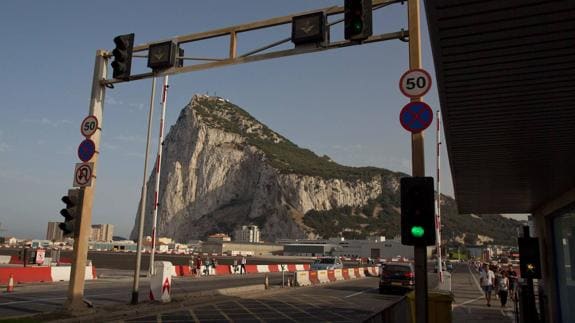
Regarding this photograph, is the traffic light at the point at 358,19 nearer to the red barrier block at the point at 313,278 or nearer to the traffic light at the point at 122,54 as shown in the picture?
the traffic light at the point at 122,54

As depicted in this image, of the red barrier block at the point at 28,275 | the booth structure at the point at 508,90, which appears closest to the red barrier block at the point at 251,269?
the red barrier block at the point at 28,275

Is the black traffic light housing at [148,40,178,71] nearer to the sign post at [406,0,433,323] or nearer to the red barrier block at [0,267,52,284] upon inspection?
the sign post at [406,0,433,323]

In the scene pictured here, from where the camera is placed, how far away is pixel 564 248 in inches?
523

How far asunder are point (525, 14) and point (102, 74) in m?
12.0

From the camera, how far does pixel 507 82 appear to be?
5.77m

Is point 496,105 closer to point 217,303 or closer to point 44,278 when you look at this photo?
point 217,303

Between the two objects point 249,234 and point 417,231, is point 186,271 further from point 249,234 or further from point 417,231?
point 249,234

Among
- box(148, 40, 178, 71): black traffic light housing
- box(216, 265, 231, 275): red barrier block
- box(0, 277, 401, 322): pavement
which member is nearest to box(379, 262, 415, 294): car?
box(0, 277, 401, 322): pavement

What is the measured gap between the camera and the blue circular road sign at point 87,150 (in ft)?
42.9

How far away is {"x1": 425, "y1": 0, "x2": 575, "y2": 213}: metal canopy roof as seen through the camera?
455 cm

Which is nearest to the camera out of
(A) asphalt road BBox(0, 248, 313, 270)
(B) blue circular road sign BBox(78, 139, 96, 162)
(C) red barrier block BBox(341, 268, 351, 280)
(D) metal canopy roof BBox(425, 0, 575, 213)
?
(D) metal canopy roof BBox(425, 0, 575, 213)

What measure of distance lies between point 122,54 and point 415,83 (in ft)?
25.1

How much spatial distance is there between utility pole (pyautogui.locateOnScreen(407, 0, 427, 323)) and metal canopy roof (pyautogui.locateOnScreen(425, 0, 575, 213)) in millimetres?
585

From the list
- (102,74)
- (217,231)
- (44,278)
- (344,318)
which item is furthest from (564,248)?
(217,231)
